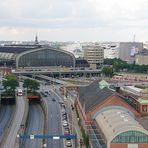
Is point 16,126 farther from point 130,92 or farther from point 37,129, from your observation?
point 130,92

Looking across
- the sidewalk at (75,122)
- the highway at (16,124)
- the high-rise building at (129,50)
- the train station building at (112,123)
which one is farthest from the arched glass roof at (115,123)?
the high-rise building at (129,50)

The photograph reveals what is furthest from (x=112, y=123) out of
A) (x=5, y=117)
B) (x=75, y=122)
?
(x=5, y=117)

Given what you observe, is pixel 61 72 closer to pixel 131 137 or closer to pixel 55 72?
pixel 55 72

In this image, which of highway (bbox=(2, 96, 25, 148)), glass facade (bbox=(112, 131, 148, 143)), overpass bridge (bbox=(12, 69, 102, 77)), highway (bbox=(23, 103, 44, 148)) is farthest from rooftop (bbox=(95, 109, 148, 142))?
overpass bridge (bbox=(12, 69, 102, 77))

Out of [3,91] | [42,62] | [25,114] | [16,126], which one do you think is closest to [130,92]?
[25,114]

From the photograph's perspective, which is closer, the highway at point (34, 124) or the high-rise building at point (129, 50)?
the highway at point (34, 124)

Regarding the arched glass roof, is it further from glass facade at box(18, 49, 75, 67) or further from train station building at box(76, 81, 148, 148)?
glass facade at box(18, 49, 75, 67)

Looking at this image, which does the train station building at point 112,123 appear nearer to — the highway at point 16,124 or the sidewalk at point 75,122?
the sidewalk at point 75,122

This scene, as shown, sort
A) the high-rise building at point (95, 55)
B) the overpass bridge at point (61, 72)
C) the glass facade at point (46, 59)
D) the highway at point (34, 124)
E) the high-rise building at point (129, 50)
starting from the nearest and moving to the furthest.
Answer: the highway at point (34, 124) < the overpass bridge at point (61, 72) < the glass facade at point (46, 59) < the high-rise building at point (95, 55) < the high-rise building at point (129, 50)
